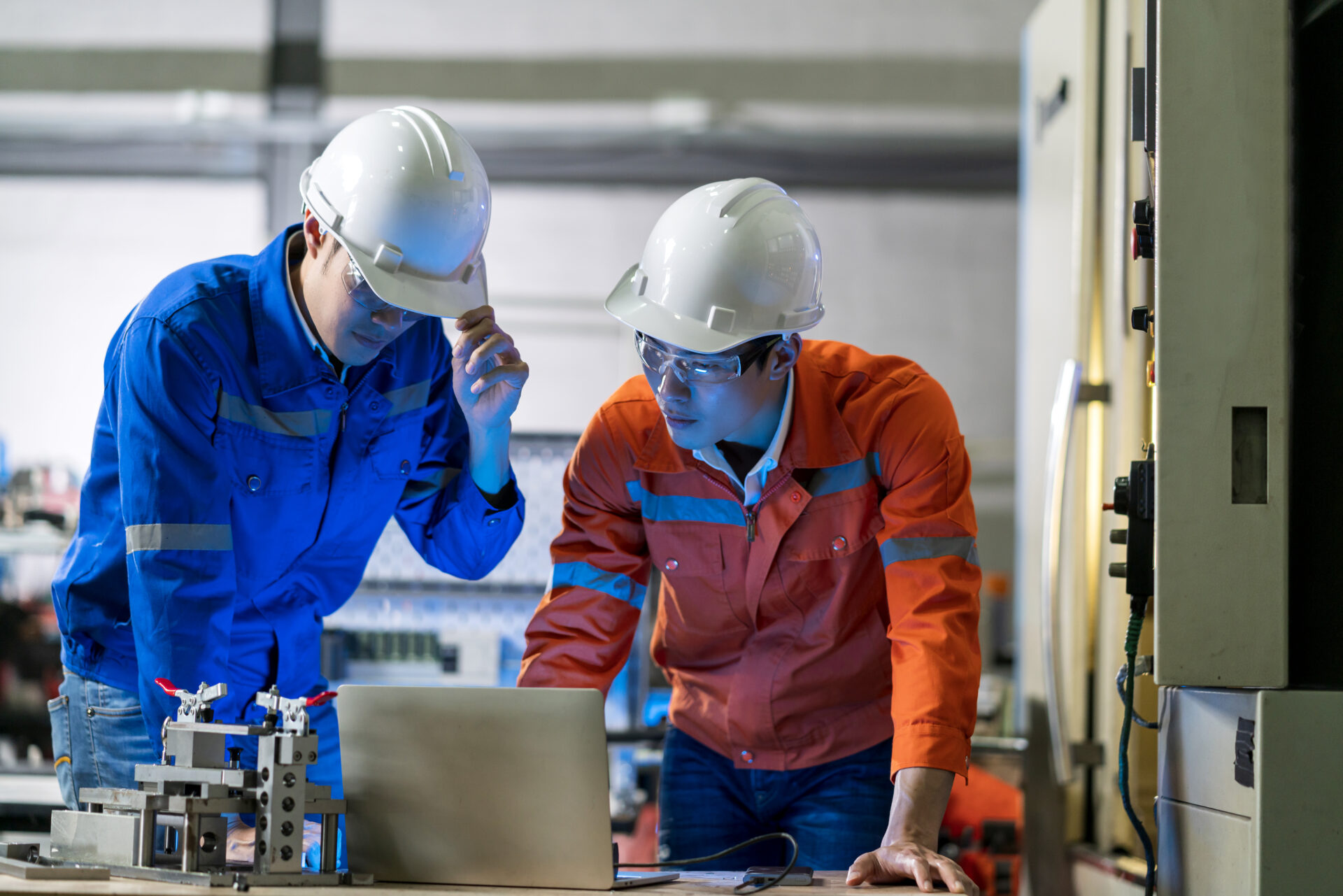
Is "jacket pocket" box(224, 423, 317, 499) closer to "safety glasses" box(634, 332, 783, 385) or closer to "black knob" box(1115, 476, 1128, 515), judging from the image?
"safety glasses" box(634, 332, 783, 385)

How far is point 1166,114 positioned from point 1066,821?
68.0 inches

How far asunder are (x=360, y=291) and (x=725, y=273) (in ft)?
1.76

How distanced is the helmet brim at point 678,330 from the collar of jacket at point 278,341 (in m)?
0.48

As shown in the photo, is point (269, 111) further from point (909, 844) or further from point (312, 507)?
point (909, 844)

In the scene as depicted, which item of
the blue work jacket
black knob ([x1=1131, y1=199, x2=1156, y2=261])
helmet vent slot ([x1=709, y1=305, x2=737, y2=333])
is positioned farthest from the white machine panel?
the blue work jacket

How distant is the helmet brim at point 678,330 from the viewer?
67.8 inches

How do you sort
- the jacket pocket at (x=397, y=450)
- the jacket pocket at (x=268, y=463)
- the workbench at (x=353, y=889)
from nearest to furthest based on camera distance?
the workbench at (x=353, y=889), the jacket pocket at (x=268, y=463), the jacket pocket at (x=397, y=450)

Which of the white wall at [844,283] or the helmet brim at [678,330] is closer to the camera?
the helmet brim at [678,330]

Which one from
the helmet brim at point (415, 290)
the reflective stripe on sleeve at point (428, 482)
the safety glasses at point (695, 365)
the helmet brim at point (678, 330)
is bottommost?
the reflective stripe on sleeve at point (428, 482)

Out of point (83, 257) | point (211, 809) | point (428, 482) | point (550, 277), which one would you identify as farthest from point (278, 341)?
point (83, 257)

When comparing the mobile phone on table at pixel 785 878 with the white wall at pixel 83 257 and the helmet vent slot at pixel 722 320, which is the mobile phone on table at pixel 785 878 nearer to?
the helmet vent slot at pixel 722 320

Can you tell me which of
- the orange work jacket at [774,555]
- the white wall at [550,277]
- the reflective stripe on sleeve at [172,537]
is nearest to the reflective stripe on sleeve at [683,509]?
the orange work jacket at [774,555]

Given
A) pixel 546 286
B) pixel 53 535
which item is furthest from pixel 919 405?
pixel 546 286

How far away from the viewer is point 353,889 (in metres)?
1.32
